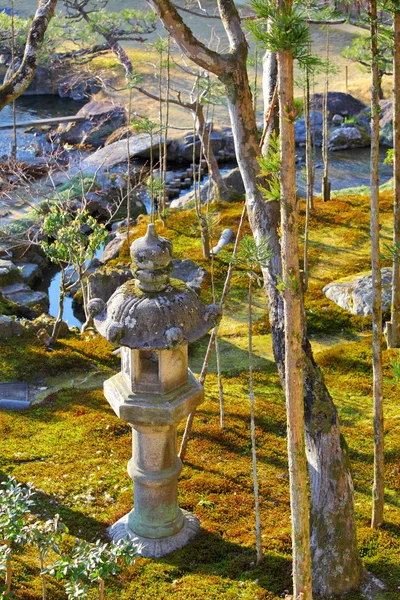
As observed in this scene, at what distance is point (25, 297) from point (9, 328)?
3758 mm

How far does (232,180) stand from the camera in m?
20.5

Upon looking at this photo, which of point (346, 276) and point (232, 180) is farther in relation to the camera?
point (232, 180)

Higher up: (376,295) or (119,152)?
(376,295)

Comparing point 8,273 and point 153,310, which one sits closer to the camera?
point 153,310

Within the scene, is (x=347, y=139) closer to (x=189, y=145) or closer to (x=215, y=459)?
(x=189, y=145)

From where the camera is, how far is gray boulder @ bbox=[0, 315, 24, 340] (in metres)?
12.5

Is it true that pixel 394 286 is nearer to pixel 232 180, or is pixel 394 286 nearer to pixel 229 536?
pixel 229 536

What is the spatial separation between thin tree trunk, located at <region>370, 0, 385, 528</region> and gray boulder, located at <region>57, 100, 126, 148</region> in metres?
21.9

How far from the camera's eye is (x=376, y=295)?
23.9 feet

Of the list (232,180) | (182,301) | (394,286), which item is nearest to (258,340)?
(394,286)

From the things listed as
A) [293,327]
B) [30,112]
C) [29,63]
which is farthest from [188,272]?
[30,112]

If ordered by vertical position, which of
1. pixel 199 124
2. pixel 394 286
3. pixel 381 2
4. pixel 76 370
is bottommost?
pixel 76 370

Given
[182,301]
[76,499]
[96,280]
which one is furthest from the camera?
[96,280]

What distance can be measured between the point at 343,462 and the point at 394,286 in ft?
17.6
